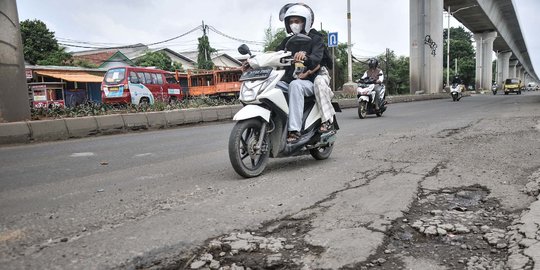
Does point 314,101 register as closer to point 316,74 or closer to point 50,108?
point 316,74

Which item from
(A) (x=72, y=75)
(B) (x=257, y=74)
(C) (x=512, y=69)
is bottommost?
A: (B) (x=257, y=74)

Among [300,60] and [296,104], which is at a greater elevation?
[300,60]

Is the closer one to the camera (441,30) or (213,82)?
(213,82)

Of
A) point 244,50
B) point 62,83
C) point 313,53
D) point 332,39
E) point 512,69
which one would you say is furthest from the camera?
point 512,69

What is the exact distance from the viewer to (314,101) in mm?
5051

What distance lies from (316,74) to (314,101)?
1.07 feet

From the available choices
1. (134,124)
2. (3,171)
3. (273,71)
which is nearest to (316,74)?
(273,71)

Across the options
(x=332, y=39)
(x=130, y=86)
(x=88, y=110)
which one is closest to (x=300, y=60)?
(x=88, y=110)

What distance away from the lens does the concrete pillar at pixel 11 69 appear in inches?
315

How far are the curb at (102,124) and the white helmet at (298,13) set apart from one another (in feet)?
17.6

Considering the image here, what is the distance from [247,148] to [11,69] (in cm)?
627

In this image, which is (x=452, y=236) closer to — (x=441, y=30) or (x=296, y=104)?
(x=296, y=104)

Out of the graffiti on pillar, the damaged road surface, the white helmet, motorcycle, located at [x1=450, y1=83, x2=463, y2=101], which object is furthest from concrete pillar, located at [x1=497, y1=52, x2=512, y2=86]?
the white helmet

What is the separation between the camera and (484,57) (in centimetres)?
5538
